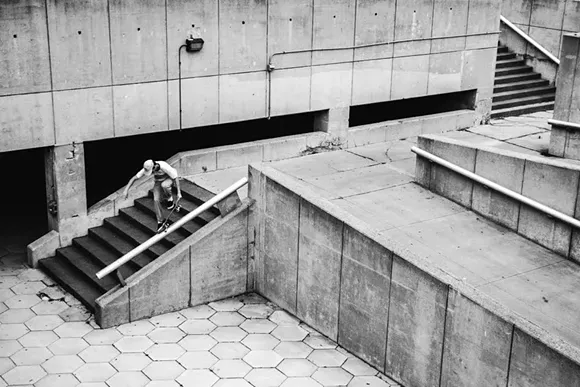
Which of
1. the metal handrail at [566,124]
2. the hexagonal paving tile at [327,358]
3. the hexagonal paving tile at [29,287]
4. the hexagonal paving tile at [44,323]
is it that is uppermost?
the metal handrail at [566,124]

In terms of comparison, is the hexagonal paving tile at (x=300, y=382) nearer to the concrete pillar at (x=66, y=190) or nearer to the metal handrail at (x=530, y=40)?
the concrete pillar at (x=66, y=190)

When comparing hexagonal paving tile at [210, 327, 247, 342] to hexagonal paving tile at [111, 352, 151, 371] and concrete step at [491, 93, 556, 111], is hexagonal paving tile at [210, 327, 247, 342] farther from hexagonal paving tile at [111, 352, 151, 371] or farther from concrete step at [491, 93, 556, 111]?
concrete step at [491, 93, 556, 111]

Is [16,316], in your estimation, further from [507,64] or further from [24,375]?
[507,64]

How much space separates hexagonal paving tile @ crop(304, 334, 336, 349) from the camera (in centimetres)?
1206

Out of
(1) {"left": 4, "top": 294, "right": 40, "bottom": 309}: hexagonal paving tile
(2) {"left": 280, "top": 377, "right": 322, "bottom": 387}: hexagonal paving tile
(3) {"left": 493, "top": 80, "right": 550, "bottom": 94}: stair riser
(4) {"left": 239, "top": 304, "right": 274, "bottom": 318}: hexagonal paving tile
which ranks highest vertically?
(3) {"left": 493, "top": 80, "right": 550, "bottom": 94}: stair riser

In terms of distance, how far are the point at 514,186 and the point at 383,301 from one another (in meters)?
3.39

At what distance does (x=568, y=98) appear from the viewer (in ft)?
47.4

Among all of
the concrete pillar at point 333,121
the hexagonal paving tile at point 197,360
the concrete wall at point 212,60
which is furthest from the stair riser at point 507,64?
the hexagonal paving tile at point 197,360

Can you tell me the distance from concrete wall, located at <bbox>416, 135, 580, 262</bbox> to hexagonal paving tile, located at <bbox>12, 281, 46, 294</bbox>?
682 centimetres

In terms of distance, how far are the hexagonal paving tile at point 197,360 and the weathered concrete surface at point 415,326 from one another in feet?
8.13

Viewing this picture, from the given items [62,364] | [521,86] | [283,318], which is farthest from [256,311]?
[521,86]

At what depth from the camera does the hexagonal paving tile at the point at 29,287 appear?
1335 centimetres

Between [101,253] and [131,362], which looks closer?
[131,362]

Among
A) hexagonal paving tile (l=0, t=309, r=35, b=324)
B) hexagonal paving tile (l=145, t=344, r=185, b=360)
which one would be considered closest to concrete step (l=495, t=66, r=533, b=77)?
hexagonal paving tile (l=145, t=344, r=185, b=360)
